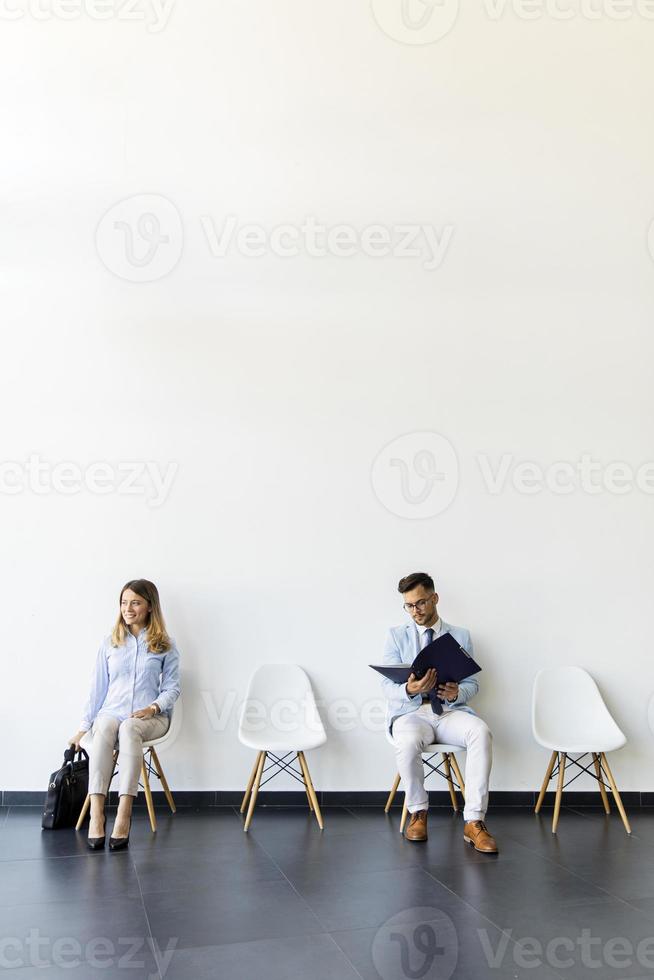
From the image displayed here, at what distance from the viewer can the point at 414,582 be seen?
4148 mm

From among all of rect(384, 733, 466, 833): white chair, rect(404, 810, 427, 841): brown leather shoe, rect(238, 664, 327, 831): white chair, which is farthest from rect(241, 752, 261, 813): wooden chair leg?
rect(404, 810, 427, 841): brown leather shoe

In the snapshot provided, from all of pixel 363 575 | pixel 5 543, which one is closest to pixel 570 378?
pixel 363 575

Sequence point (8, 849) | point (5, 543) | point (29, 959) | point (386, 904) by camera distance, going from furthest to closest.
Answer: point (5, 543)
point (8, 849)
point (386, 904)
point (29, 959)

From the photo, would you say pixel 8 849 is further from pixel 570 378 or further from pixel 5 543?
pixel 570 378

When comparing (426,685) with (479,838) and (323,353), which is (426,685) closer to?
(479,838)

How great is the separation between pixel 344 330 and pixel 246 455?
33.5 inches

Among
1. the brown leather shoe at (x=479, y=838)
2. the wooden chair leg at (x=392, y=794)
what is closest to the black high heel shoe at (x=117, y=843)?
the wooden chair leg at (x=392, y=794)

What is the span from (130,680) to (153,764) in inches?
23.3

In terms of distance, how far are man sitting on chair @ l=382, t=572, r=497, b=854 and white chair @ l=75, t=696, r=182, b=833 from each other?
1084 mm

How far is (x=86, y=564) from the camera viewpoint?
14.6ft

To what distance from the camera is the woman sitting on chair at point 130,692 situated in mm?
3723

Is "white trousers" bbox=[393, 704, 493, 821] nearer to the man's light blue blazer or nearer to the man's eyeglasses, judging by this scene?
the man's light blue blazer

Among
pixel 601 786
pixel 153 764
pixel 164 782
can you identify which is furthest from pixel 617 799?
pixel 153 764

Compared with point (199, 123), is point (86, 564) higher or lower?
lower
